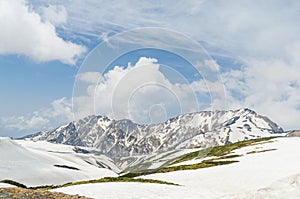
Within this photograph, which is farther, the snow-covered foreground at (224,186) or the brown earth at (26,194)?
the brown earth at (26,194)

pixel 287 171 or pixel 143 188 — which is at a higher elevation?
pixel 287 171

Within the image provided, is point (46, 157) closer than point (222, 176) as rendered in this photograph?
No

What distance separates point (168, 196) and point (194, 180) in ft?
45.5

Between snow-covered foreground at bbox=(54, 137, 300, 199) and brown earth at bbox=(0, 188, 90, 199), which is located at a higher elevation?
snow-covered foreground at bbox=(54, 137, 300, 199)

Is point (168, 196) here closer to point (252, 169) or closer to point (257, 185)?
point (257, 185)

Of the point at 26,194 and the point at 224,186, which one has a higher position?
the point at 224,186

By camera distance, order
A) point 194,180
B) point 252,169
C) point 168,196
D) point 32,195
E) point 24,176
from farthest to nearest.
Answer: point 24,176, point 252,169, point 194,180, point 168,196, point 32,195

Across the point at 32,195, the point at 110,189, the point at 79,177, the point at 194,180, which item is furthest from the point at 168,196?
the point at 79,177

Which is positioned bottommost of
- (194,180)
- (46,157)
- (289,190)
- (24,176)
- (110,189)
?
(289,190)

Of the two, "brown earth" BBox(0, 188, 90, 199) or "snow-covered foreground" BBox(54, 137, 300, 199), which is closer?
"snow-covered foreground" BBox(54, 137, 300, 199)

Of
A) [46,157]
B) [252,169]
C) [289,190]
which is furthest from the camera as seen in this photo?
[46,157]

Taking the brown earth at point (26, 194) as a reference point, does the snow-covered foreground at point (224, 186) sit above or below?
above

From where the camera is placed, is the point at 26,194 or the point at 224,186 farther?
the point at 224,186

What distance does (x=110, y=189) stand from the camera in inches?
1004
